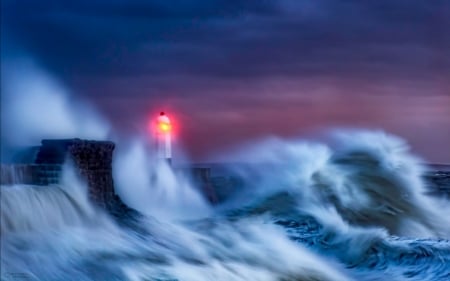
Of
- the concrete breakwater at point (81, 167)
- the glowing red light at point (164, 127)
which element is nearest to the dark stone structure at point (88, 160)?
the concrete breakwater at point (81, 167)

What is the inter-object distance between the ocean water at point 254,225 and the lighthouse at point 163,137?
286mm

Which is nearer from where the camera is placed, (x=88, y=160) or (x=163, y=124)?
(x=88, y=160)

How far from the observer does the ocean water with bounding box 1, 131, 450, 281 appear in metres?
7.16

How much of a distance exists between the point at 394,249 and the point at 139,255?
378 cm

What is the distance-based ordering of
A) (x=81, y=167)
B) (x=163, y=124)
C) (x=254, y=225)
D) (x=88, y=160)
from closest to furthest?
(x=81, y=167), (x=88, y=160), (x=254, y=225), (x=163, y=124)

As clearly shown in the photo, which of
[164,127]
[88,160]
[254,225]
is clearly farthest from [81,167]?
[164,127]

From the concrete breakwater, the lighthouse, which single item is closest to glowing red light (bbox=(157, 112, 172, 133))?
the lighthouse

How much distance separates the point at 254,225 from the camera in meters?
11.2

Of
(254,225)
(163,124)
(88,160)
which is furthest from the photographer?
(163,124)

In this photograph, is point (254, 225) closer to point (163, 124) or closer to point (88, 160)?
point (88, 160)

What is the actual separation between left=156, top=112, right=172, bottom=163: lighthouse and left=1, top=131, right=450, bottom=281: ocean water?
0.94 ft

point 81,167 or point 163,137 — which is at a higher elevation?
point 163,137

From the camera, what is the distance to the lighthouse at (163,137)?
1597 cm

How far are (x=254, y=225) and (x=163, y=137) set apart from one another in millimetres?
5292
